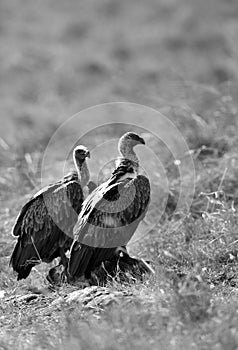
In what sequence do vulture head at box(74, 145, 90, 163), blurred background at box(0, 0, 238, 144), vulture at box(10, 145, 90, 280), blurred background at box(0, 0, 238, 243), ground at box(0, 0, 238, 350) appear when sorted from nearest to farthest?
ground at box(0, 0, 238, 350)
vulture at box(10, 145, 90, 280)
vulture head at box(74, 145, 90, 163)
blurred background at box(0, 0, 238, 243)
blurred background at box(0, 0, 238, 144)

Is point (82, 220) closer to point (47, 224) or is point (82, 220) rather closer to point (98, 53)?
point (47, 224)

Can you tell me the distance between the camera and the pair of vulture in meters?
6.56

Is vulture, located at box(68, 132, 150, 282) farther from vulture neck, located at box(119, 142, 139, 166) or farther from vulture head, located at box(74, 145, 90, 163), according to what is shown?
vulture head, located at box(74, 145, 90, 163)

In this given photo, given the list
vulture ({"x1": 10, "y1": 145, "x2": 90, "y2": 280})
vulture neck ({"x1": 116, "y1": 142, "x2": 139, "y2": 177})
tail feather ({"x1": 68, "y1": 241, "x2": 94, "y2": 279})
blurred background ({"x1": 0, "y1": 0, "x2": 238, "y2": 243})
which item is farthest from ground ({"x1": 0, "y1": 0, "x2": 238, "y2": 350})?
vulture neck ({"x1": 116, "y1": 142, "x2": 139, "y2": 177})

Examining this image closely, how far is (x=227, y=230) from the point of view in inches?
287

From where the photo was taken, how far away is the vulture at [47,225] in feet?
22.7

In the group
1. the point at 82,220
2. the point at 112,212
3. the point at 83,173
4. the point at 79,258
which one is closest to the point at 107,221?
the point at 112,212

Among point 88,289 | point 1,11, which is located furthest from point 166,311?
point 1,11

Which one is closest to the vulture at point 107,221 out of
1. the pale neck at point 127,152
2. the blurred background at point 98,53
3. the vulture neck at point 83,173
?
the pale neck at point 127,152

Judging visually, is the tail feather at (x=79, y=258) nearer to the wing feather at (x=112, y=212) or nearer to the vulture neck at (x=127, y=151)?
the wing feather at (x=112, y=212)

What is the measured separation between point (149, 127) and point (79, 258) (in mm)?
4977

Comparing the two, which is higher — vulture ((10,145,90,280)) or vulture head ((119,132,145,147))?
vulture head ((119,132,145,147))

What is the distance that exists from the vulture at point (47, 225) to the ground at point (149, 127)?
0.28 m

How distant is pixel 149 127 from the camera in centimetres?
1125
